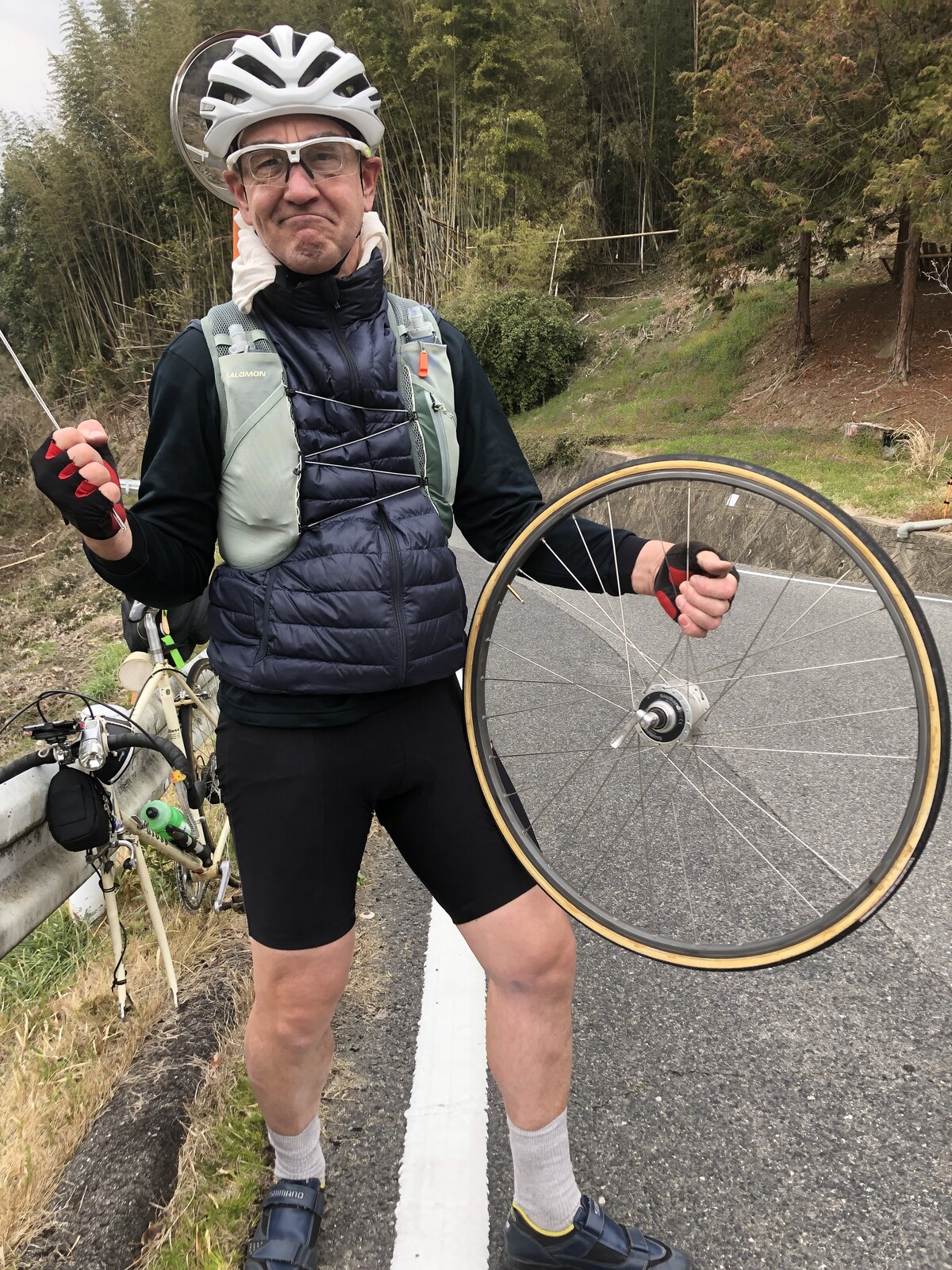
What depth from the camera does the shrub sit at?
23312 mm

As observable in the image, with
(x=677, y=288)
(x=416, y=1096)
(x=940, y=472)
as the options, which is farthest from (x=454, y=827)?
(x=677, y=288)

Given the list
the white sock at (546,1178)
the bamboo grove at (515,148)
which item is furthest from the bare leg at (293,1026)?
the bamboo grove at (515,148)

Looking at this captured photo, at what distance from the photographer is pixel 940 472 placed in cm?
1022

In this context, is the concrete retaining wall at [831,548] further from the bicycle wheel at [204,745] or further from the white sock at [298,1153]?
the white sock at [298,1153]

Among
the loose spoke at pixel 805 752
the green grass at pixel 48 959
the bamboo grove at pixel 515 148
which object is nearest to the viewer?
the loose spoke at pixel 805 752

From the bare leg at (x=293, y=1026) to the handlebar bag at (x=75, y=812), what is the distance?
0.72 meters

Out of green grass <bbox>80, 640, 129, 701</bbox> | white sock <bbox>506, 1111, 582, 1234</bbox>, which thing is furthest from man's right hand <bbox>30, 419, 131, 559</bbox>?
green grass <bbox>80, 640, 129, 701</bbox>

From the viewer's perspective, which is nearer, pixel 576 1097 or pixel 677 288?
pixel 576 1097

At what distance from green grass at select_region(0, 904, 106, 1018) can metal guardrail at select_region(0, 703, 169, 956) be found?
0.60m

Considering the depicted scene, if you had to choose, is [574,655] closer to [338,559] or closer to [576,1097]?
[576,1097]

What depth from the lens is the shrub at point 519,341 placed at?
76.5 feet

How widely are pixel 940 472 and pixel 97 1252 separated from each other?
10946mm

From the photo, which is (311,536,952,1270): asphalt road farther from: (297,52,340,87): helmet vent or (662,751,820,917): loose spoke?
(297,52,340,87): helmet vent

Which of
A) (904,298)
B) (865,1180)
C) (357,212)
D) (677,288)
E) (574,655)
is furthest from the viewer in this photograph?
(677,288)
